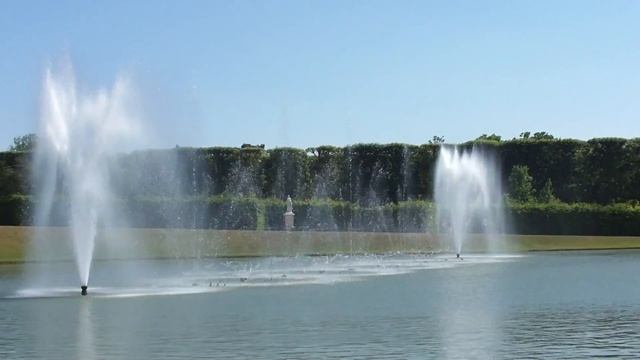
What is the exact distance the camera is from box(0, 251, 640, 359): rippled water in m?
16.5

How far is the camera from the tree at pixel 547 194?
62.8 metres

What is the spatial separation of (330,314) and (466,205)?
36132mm

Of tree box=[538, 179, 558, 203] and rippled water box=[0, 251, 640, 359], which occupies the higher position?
tree box=[538, 179, 558, 203]

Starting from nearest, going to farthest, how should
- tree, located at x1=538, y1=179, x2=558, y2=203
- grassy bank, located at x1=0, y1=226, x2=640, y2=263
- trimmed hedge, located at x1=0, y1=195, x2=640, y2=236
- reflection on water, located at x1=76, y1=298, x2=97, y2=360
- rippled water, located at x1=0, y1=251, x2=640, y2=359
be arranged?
reflection on water, located at x1=76, y1=298, x2=97, y2=360 → rippled water, located at x1=0, y1=251, x2=640, y2=359 → grassy bank, located at x1=0, y1=226, x2=640, y2=263 → trimmed hedge, located at x1=0, y1=195, x2=640, y2=236 → tree, located at x1=538, y1=179, x2=558, y2=203

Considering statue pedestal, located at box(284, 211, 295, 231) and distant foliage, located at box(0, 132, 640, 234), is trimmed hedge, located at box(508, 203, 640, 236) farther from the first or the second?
statue pedestal, located at box(284, 211, 295, 231)

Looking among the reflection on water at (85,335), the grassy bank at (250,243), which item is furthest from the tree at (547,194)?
the reflection on water at (85,335)

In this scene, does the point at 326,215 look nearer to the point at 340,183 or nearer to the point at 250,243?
the point at 340,183

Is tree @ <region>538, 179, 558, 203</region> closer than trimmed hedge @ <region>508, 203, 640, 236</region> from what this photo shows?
No

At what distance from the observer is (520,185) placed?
64.1m

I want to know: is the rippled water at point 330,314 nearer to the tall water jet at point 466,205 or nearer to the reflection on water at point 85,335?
the reflection on water at point 85,335

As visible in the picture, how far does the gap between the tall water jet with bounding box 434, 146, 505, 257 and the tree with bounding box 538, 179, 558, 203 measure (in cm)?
297

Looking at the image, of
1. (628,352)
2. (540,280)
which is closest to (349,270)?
(540,280)

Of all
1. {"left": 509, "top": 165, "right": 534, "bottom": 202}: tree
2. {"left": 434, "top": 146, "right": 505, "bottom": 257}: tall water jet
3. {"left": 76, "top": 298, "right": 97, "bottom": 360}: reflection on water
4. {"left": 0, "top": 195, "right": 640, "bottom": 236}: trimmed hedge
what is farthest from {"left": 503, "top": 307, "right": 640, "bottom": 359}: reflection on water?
{"left": 509, "top": 165, "right": 534, "bottom": 202}: tree

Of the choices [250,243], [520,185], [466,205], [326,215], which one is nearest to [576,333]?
[250,243]
